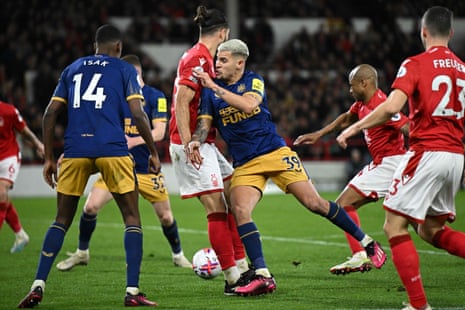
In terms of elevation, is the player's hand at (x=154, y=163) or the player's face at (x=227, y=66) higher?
the player's face at (x=227, y=66)

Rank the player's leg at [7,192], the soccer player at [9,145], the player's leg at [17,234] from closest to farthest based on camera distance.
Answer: the player's leg at [7,192] → the soccer player at [9,145] → the player's leg at [17,234]

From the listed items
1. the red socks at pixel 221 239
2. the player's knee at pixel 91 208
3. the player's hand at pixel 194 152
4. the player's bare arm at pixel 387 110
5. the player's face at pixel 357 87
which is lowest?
the player's knee at pixel 91 208

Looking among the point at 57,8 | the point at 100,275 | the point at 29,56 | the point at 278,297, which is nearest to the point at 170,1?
the point at 57,8

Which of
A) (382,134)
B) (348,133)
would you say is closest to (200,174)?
(348,133)

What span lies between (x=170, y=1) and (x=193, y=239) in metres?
18.5

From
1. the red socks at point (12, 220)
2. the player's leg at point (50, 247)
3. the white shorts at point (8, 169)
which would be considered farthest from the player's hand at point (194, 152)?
the red socks at point (12, 220)

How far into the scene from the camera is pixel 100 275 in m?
9.45

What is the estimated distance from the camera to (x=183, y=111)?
25.9 feet

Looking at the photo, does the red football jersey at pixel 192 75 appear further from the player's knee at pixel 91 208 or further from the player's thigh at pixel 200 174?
the player's knee at pixel 91 208

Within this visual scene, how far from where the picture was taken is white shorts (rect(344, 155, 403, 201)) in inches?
372

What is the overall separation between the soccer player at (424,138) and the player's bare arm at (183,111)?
6.07 feet

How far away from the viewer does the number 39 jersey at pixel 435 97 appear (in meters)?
6.35

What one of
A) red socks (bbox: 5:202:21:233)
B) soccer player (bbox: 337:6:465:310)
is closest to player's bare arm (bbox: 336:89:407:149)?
soccer player (bbox: 337:6:465:310)

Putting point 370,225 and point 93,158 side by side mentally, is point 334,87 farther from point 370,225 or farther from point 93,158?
point 93,158
